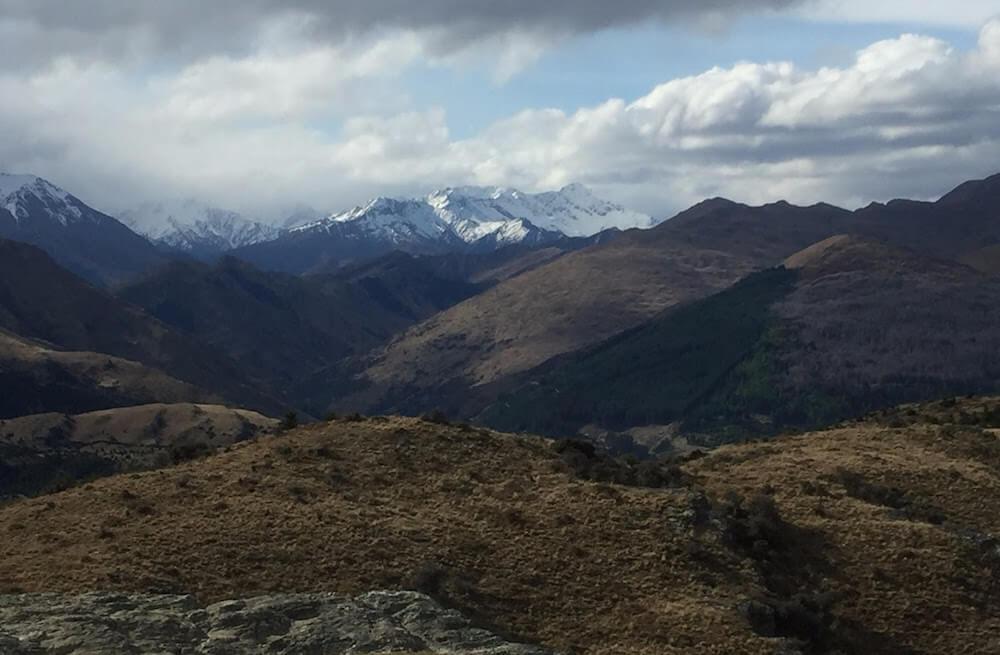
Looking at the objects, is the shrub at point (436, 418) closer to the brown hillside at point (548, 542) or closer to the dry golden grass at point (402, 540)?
the brown hillside at point (548, 542)

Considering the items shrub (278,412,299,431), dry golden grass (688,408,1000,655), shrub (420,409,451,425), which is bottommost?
dry golden grass (688,408,1000,655)

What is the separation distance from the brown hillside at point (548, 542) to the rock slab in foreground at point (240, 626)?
1.29 metres

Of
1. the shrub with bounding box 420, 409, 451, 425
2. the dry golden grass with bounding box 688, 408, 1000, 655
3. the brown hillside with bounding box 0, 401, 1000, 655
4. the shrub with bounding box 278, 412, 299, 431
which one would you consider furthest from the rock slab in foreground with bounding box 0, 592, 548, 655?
the shrub with bounding box 278, 412, 299, 431

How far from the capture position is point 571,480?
5072 cm

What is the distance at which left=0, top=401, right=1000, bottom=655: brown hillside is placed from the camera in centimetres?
3878

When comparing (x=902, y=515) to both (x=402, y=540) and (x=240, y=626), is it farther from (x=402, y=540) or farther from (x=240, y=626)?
(x=240, y=626)

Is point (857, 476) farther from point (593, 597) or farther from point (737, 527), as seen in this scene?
point (593, 597)

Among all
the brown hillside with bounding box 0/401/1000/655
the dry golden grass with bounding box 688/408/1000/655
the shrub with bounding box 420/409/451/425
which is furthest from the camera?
the shrub with bounding box 420/409/451/425

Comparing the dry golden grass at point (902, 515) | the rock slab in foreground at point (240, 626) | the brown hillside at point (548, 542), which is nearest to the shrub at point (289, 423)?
the brown hillside at point (548, 542)

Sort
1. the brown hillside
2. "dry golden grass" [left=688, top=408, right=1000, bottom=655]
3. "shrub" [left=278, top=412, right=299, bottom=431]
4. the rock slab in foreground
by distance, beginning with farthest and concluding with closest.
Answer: "shrub" [left=278, top=412, right=299, bottom=431] → "dry golden grass" [left=688, top=408, right=1000, bottom=655] → the brown hillside → the rock slab in foreground

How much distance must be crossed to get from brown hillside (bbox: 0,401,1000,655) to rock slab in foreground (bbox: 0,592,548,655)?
50.9 inches

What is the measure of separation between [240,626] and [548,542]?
1317 cm

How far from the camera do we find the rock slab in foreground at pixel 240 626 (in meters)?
33.2

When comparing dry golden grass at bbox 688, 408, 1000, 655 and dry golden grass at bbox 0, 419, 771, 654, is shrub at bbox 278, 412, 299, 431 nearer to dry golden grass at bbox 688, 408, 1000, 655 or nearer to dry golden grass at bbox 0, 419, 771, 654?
dry golden grass at bbox 0, 419, 771, 654
